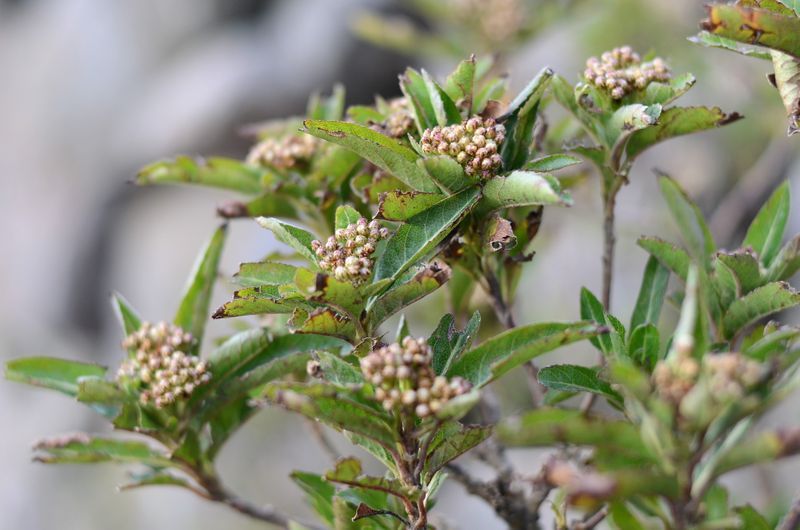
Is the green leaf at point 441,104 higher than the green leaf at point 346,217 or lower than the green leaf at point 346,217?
higher

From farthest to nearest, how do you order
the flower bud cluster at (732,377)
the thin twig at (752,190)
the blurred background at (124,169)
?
the blurred background at (124,169) < the thin twig at (752,190) < the flower bud cluster at (732,377)

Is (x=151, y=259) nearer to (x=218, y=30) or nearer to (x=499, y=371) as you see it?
(x=218, y=30)

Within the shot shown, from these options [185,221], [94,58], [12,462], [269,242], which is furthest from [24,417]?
[269,242]

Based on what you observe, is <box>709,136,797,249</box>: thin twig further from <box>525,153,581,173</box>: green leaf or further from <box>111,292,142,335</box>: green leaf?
<box>111,292,142,335</box>: green leaf

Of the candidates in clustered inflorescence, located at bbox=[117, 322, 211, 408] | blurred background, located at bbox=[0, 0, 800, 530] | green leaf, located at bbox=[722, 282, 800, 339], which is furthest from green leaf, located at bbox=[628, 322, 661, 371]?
blurred background, located at bbox=[0, 0, 800, 530]

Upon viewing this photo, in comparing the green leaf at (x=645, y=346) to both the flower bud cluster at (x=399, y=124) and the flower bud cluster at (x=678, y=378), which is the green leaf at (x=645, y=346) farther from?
the flower bud cluster at (x=399, y=124)

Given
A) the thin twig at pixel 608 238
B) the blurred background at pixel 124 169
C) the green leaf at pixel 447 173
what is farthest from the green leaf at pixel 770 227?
the blurred background at pixel 124 169
